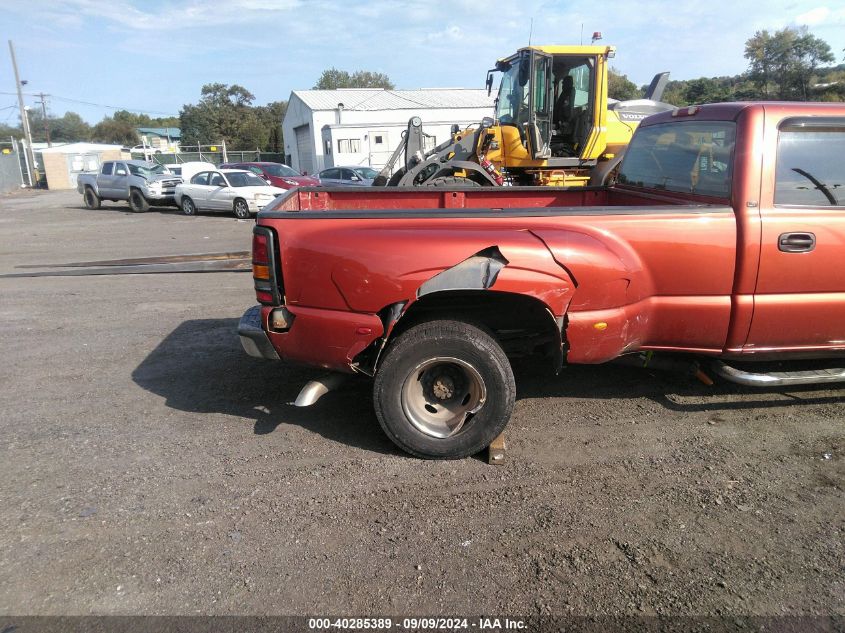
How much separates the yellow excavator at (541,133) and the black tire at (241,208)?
31.2 ft

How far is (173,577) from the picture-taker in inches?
107

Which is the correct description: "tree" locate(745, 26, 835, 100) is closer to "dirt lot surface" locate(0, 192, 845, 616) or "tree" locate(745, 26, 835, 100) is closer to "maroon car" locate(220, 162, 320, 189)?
"maroon car" locate(220, 162, 320, 189)

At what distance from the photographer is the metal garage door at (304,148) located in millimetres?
45281

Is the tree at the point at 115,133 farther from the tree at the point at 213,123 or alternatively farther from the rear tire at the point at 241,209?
the rear tire at the point at 241,209

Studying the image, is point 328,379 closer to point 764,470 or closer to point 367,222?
point 367,222

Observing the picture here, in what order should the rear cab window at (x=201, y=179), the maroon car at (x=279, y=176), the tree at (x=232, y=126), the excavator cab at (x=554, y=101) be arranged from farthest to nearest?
the tree at (x=232, y=126), the maroon car at (x=279, y=176), the rear cab window at (x=201, y=179), the excavator cab at (x=554, y=101)

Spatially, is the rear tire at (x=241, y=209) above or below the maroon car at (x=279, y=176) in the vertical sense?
below

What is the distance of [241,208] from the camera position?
19.3m

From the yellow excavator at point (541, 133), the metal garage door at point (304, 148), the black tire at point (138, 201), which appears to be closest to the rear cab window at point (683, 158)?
the yellow excavator at point (541, 133)

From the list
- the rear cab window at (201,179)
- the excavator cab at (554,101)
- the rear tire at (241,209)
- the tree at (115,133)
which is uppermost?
the tree at (115,133)

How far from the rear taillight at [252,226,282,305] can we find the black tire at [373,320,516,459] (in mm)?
771

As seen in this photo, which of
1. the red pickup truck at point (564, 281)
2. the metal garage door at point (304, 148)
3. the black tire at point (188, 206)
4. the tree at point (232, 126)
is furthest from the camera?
the tree at point (232, 126)

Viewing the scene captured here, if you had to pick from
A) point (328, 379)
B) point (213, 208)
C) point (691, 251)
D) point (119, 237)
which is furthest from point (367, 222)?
point (213, 208)

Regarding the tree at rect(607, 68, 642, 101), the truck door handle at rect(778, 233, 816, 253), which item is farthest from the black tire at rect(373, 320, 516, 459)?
the tree at rect(607, 68, 642, 101)
